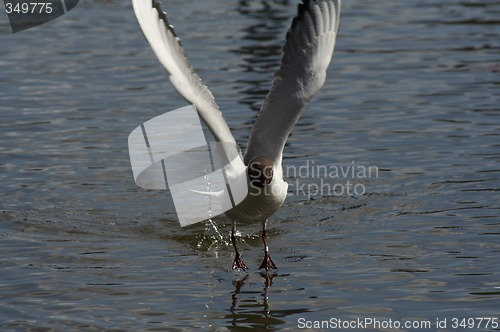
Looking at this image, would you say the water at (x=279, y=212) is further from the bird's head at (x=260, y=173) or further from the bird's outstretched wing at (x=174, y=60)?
the bird's outstretched wing at (x=174, y=60)

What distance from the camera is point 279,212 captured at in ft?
32.6

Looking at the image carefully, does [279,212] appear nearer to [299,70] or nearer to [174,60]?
[299,70]

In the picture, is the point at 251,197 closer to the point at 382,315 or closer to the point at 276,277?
the point at 276,277

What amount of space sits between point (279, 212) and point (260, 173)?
6.46 feet

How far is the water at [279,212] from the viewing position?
300 inches

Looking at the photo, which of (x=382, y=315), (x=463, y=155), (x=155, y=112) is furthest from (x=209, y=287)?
(x=155, y=112)

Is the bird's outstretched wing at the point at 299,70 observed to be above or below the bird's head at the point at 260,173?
above

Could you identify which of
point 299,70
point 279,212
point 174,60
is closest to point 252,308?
point 174,60

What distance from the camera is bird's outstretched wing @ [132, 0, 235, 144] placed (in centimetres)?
756

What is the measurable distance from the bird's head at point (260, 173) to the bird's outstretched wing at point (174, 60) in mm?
324

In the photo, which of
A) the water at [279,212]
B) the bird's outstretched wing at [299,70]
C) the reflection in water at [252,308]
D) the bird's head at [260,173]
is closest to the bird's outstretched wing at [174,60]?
the bird's head at [260,173]

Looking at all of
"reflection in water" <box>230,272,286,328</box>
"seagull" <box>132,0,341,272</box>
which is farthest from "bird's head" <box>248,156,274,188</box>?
"reflection in water" <box>230,272,286,328</box>

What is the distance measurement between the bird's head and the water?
0.75m

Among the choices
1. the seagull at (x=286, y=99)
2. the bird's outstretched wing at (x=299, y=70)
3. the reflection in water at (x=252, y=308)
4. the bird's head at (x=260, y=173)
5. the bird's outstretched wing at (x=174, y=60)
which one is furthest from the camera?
the bird's outstretched wing at (x=299, y=70)
